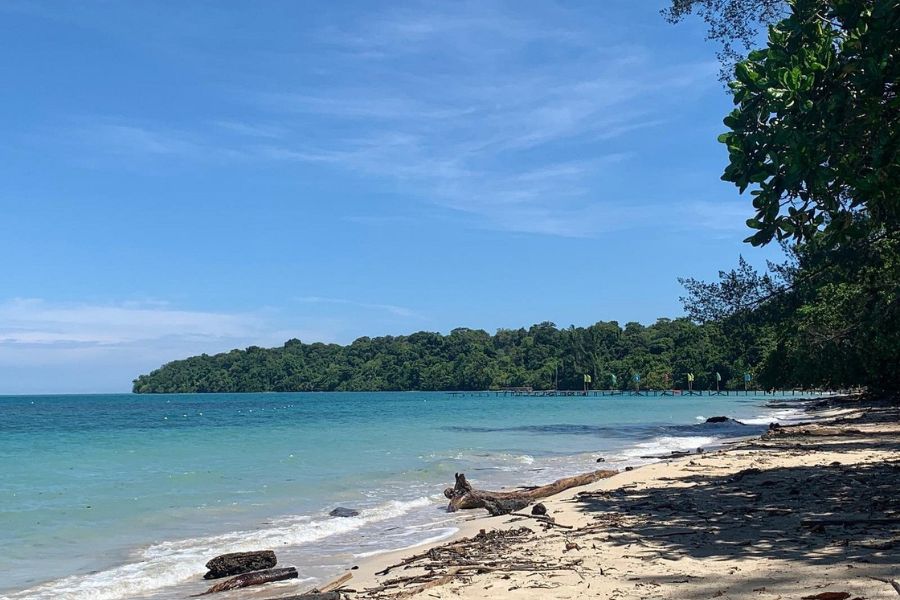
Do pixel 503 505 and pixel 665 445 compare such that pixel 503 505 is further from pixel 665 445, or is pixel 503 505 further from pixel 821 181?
pixel 665 445

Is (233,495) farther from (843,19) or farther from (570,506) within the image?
(843,19)

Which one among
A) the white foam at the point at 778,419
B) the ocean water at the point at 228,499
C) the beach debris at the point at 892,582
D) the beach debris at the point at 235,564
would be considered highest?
the beach debris at the point at 892,582

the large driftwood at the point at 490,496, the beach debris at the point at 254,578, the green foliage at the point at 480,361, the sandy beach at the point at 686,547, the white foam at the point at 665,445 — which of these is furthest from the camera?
the green foliage at the point at 480,361

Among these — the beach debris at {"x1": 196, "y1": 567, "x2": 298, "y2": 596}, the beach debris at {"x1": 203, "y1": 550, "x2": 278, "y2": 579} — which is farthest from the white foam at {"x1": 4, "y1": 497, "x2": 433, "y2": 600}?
the beach debris at {"x1": 196, "y1": 567, "x2": 298, "y2": 596}

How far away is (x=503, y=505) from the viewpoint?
12430 mm

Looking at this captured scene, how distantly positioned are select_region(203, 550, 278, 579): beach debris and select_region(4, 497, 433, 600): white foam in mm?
560

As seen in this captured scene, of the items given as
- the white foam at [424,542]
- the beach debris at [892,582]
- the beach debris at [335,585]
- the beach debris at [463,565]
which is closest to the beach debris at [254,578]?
the beach debris at [335,585]

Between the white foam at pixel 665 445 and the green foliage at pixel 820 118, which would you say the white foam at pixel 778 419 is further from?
the green foliage at pixel 820 118

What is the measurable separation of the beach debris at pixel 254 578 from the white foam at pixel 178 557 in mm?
1040

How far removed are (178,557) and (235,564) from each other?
6.42 feet

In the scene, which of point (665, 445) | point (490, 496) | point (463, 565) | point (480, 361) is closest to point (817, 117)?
point (463, 565)

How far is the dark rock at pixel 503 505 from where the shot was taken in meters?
12.2

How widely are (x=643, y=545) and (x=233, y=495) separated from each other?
1157 cm

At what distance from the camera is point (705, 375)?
418 ft
